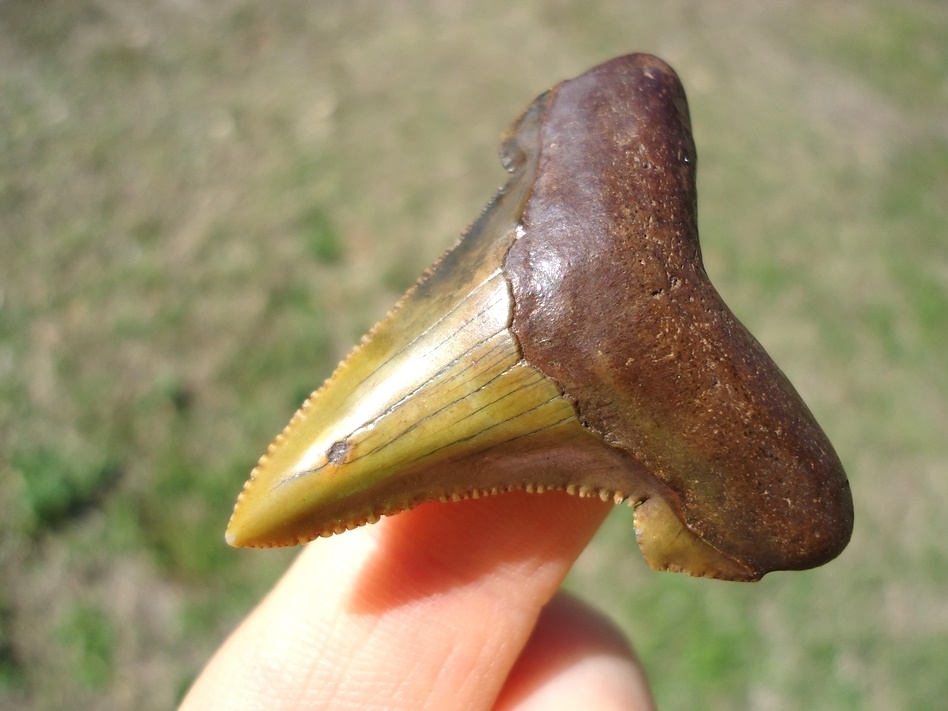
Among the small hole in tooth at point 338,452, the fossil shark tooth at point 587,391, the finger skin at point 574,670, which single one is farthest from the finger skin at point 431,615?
the small hole in tooth at point 338,452

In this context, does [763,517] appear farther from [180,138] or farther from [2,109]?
[2,109]

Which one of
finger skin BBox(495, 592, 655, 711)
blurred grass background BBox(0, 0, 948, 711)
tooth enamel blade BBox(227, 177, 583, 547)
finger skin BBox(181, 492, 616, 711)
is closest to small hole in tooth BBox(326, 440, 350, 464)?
tooth enamel blade BBox(227, 177, 583, 547)

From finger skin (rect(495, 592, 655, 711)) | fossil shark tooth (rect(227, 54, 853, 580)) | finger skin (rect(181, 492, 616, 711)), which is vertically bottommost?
finger skin (rect(495, 592, 655, 711))

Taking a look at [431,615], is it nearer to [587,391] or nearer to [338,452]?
[338,452]

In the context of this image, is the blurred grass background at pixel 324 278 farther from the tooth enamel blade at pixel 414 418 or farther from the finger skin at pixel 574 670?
the tooth enamel blade at pixel 414 418

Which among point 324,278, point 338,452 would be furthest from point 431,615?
point 324,278

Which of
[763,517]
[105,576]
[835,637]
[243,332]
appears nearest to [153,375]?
[243,332]

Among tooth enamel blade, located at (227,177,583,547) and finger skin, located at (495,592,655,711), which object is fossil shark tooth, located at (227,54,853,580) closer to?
tooth enamel blade, located at (227,177,583,547)
